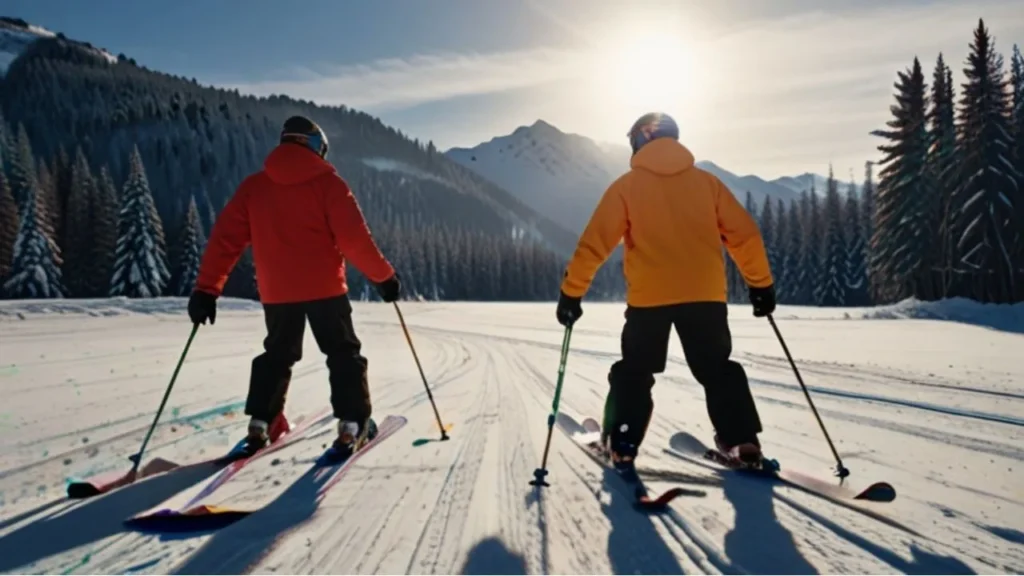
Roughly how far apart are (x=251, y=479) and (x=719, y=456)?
9.70 feet

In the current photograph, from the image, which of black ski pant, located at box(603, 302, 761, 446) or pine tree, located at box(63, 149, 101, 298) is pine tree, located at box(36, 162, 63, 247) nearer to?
pine tree, located at box(63, 149, 101, 298)

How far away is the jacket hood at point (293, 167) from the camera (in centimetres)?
420

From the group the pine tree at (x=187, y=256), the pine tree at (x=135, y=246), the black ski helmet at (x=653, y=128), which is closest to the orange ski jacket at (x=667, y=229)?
the black ski helmet at (x=653, y=128)

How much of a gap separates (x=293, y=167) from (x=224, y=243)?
737 millimetres

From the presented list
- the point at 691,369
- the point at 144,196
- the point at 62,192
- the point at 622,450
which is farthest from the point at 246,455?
the point at 62,192

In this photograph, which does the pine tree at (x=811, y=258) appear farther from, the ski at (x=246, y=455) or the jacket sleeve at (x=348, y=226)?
the jacket sleeve at (x=348, y=226)

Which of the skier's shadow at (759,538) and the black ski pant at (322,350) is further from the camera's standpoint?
the black ski pant at (322,350)

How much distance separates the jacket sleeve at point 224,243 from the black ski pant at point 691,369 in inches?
110

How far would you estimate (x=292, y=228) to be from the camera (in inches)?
167

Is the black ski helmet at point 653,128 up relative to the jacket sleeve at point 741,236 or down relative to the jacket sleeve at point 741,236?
up

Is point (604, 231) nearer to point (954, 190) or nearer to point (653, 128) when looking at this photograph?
Result: point (653, 128)

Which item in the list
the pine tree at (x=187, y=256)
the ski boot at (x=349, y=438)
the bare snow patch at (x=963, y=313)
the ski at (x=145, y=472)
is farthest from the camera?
the pine tree at (x=187, y=256)

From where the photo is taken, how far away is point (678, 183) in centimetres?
379

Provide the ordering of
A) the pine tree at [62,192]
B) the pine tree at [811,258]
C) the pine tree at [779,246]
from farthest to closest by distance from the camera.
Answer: the pine tree at [779,246], the pine tree at [811,258], the pine tree at [62,192]
